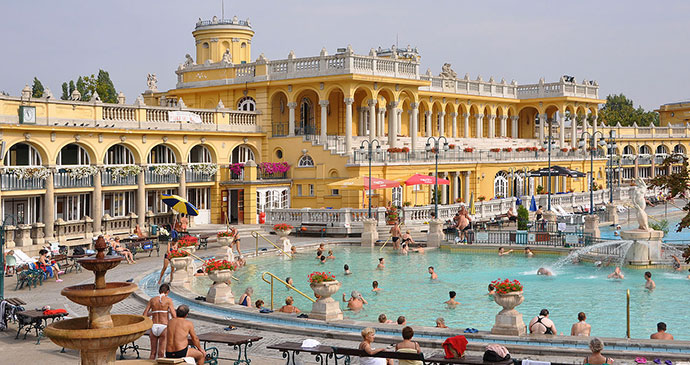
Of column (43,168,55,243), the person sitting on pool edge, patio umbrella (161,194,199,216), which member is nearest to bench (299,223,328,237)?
patio umbrella (161,194,199,216)

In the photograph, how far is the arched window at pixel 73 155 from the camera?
121 ft

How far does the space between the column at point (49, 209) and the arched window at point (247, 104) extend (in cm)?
1575

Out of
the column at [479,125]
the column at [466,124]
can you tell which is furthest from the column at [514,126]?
the column at [466,124]

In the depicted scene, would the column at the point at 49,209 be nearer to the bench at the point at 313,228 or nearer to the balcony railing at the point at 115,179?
the balcony railing at the point at 115,179

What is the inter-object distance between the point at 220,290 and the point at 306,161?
25182 mm

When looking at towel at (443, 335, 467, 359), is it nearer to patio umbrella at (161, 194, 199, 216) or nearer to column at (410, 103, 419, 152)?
patio umbrella at (161, 194, 199, 216)

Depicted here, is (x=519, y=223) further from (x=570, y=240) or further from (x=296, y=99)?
(x=296, y=99)

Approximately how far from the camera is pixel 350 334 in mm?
17078

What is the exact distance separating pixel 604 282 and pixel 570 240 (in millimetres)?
6658

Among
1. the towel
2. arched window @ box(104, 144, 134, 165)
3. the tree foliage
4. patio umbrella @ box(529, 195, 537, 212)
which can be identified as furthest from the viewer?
the tree foliage

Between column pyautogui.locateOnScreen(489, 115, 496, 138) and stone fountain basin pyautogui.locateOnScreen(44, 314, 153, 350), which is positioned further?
column pyautogui.locateOnScreen(489, 115, 496, 138)

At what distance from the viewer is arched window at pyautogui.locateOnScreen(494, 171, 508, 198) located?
5512 cm

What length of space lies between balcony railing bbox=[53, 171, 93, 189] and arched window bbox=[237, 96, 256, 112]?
1374 cm

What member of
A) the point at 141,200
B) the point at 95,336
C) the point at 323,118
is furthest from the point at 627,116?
the point at 95,336
